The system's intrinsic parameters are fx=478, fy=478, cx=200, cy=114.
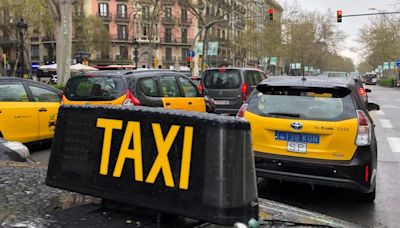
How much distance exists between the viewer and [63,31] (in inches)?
846

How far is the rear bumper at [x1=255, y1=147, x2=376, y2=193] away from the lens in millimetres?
5266

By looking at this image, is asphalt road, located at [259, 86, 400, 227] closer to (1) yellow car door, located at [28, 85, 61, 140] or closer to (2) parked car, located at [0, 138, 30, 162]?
(2) parked car, located at [0, 138, 30, 162]

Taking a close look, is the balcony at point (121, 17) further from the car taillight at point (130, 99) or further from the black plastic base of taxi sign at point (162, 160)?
the black plastic base of taxi sign at point (162, 160)

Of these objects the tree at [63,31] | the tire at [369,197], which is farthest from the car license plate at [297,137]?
the tree at [63,31]

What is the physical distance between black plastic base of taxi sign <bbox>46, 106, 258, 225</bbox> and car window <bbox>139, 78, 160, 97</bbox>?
24.3 ft

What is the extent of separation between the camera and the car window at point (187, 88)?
1057 cm

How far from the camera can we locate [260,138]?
5746 millimetres

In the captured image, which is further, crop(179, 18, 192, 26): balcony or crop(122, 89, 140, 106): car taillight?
crop(179, 18, 192, 26): balcony

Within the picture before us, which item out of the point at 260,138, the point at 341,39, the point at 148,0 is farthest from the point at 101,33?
the point at 260,138

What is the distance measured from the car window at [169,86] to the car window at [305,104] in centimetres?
411

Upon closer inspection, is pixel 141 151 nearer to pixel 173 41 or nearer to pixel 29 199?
pixel 29 199

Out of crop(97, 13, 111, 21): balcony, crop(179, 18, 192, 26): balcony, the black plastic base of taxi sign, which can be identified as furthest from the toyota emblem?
crop(179, 18, 192, 26): balcony

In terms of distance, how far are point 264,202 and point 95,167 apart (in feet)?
2.90

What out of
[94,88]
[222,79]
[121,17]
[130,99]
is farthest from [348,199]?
[121,17]
